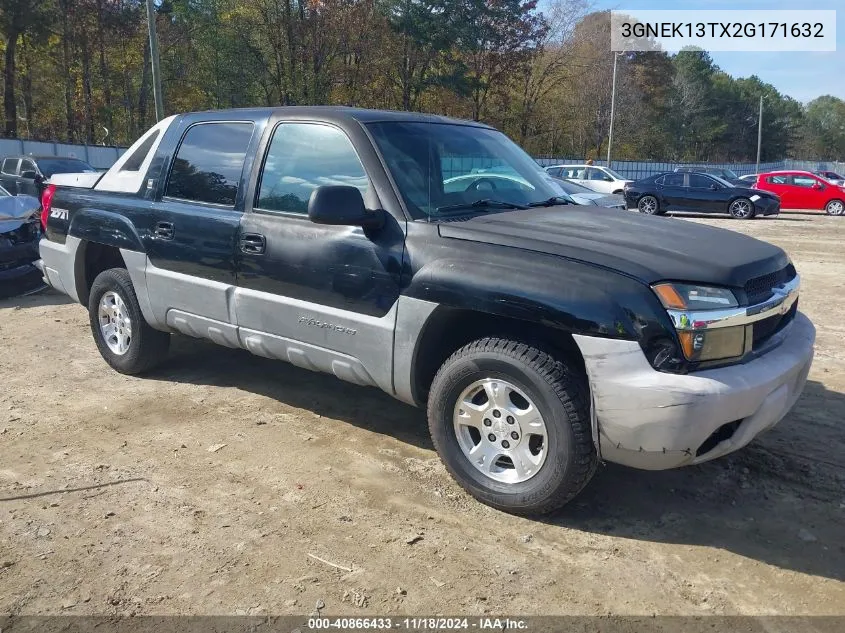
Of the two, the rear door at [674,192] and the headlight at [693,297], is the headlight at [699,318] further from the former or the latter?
the rear door at [674,192]

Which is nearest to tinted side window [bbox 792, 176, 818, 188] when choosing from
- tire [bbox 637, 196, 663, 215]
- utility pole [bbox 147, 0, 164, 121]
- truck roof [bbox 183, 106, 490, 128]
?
tire [bbox 637, 196, 663, 215]

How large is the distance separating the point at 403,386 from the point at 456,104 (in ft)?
153

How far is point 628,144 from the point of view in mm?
66438

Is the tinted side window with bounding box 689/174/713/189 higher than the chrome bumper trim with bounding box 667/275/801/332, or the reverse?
the tinted side window with bounding box 689/174/713/189

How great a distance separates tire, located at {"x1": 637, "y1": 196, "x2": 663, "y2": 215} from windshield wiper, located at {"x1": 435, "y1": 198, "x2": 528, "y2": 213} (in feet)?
64.6

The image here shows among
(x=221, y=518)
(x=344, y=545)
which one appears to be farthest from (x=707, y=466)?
(x=221, y=518)

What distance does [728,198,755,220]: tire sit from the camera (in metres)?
21.1

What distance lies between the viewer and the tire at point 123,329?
16.9 ft

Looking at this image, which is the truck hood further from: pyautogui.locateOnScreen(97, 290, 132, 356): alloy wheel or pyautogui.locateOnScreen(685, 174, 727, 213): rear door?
pyautogui.locateOnScreen(685, 174, 727, 213): rear door

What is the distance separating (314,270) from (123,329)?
2.26 meters

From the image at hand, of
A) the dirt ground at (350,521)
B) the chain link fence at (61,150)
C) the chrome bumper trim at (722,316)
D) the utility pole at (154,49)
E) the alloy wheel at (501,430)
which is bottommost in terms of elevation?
the dirt ground at (350,521)

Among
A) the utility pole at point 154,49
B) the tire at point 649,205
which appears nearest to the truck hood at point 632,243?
the utility pole at point 154,49

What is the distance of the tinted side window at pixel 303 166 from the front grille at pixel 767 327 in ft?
6.70

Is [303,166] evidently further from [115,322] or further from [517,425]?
[115,322]
